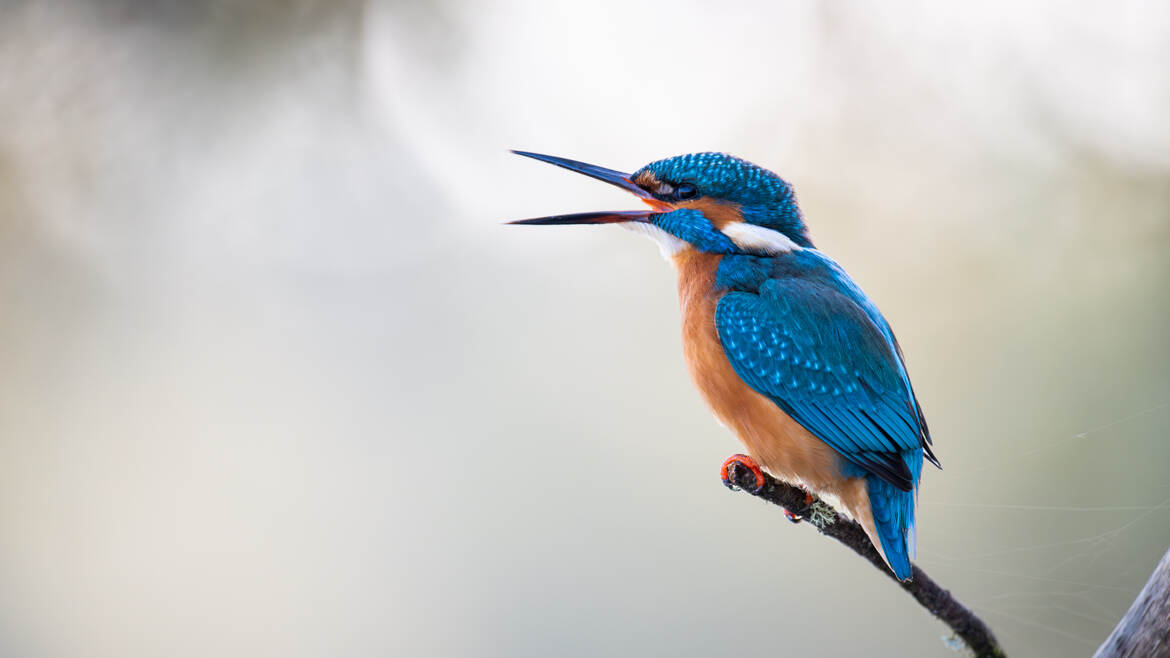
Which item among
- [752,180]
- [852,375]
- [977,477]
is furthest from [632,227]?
[977,477]

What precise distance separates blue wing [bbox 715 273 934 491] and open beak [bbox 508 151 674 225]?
0.92 feet

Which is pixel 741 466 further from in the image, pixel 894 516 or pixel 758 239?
pixel 758 239

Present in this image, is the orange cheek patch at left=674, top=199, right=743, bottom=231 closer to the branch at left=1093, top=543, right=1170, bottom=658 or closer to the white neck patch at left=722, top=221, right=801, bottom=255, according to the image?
the white neck patch at left=722, top=221, right=801, bottom=255

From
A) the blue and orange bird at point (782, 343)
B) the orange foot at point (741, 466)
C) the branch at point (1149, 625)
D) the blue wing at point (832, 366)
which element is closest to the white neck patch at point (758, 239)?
the blue and orange bird at point (782, 343)

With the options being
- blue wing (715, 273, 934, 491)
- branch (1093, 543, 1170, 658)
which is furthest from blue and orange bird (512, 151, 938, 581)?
branch (1093, 543, 1170, 658)

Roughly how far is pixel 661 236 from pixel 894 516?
79 centimetres

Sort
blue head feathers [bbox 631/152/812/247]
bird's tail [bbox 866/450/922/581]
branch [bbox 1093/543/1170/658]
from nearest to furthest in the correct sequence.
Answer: branch [bbox 1093/543/1170/658], bird's tail [bbox 866/450/922/581], blue head feathers [bbox 631/152/812/247]

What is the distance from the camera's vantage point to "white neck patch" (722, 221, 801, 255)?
1950 millimetres

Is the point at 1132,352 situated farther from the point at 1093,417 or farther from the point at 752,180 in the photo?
the point at 752,180

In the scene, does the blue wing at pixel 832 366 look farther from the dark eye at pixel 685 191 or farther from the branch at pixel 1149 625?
the branch at pixel 1149 625

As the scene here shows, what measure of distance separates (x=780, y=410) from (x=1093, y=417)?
2388mm

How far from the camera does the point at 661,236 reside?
2.06 m

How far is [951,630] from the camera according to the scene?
5.82 ft

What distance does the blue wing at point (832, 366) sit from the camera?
169cm
